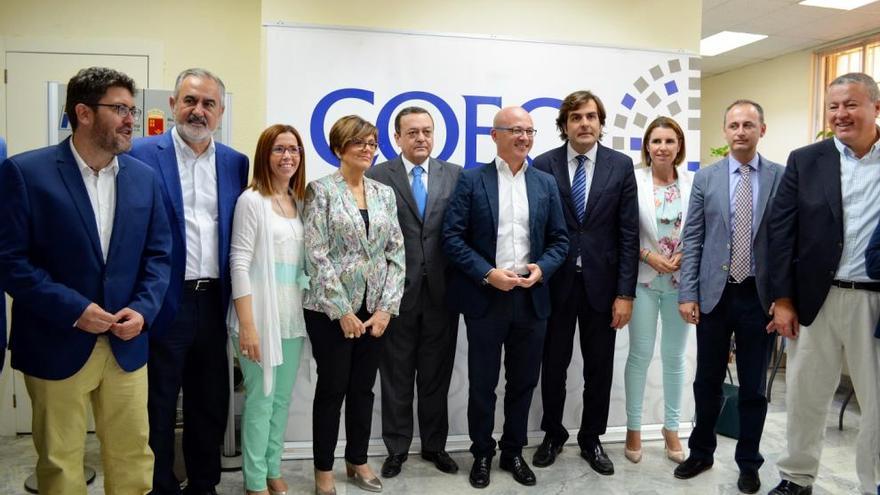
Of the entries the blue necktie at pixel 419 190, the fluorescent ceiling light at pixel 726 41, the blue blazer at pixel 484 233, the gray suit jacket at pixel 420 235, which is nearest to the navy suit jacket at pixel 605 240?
the blue blazer at pixel 484 233

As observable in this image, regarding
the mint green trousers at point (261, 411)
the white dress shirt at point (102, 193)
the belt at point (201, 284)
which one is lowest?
the mint green trousers at point (261, 411)

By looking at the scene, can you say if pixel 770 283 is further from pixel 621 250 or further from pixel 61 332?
pixel 61 332

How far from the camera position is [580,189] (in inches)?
128

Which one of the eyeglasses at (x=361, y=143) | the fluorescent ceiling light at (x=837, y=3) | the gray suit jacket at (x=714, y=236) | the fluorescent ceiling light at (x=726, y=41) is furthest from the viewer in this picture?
the fluorescent ceiling light at (x=726, y=41)

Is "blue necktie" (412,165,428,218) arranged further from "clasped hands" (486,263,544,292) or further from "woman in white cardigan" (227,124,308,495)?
"woman in white cardigan" (227,124,308,495)

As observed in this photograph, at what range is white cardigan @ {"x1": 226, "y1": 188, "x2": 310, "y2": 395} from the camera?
2568mm

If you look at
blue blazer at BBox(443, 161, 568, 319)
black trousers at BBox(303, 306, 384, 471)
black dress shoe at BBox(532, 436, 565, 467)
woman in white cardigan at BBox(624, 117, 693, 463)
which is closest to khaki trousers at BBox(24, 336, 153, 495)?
black trousers at BBox(303, 306, 384, 471)

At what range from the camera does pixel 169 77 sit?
4.05 m

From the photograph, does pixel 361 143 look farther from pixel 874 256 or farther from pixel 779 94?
pixel 779 94

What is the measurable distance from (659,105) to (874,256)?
5.47 ft

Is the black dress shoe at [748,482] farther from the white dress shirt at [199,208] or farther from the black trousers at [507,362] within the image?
the white dress shirt at [199,208]

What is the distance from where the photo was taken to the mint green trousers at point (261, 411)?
2689mm

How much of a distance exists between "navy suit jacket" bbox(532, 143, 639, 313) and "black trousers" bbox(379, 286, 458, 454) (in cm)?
60

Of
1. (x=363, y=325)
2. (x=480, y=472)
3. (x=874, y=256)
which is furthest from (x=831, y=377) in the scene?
(x=363, y=325)
